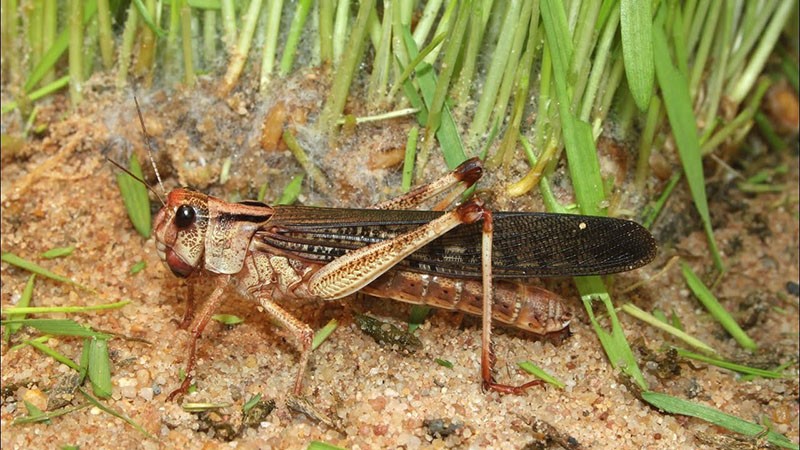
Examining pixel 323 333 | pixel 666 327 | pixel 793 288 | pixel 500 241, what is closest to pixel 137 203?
pixel 323 333

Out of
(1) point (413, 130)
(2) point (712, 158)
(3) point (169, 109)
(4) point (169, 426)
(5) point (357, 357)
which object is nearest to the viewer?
(4) point (169, 426)

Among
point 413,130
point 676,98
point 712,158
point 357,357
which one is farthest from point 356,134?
point 712,158

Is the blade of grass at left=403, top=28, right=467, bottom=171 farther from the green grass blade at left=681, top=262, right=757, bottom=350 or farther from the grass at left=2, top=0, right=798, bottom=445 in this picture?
the green grass blade at left=681, top=262, right=757, bottom=350

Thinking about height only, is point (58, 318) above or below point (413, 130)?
below

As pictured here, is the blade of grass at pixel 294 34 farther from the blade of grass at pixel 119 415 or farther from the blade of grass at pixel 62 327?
the blade of grass at pixel 119 415

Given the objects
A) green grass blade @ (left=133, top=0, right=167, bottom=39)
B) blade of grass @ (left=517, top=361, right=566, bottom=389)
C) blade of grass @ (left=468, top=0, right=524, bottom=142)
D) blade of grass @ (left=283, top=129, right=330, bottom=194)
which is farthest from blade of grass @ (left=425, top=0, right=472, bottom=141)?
green grass blade @ (left=133, top=0, right=167, bottom=39)

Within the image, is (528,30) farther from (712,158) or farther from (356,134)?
(712,158)
